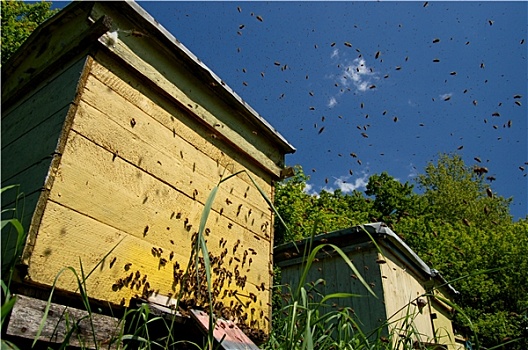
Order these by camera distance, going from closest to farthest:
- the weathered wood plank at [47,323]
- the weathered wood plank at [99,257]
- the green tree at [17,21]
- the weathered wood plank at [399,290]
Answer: the weathered wood plank at [47,323], the weathered wood plank at [99,257], the weathered wood plank at [399,290], the green tree at [17,21]

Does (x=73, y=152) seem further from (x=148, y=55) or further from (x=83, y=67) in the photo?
(x=148, y=55)

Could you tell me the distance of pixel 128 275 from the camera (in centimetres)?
240

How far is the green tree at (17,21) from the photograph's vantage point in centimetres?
1361

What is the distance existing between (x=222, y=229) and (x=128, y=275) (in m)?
0.93

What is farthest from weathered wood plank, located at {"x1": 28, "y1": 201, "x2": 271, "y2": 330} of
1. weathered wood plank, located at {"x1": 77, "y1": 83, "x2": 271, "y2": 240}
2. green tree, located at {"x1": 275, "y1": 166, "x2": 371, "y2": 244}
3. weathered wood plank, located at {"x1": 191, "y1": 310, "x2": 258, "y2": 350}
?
green tree, located at {"x1": 275, "y1": 166, "x2": 371, "y2": 244}

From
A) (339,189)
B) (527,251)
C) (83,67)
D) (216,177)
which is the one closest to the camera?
(83,67)

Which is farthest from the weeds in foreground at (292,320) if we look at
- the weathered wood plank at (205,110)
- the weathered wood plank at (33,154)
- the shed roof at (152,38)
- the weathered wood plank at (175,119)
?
the shed roof at (152,38)

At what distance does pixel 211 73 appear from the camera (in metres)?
3.50

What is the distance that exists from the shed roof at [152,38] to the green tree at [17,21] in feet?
34.4

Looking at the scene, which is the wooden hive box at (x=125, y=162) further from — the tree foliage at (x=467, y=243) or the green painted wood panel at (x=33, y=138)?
the tree foliage at (x=467, y=243)

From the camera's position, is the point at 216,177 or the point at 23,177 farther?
the point at 216,177

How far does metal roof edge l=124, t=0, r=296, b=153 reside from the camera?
118 inches

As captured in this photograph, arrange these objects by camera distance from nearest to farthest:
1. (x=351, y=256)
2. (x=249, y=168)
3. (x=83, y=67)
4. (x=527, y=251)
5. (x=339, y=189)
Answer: (x=83, y=67)
(x=249, y=168)
(x=351, y=256)
(x=527, y=251)
(x=339, y=189)

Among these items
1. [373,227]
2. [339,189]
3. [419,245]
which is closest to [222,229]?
[373,227]
